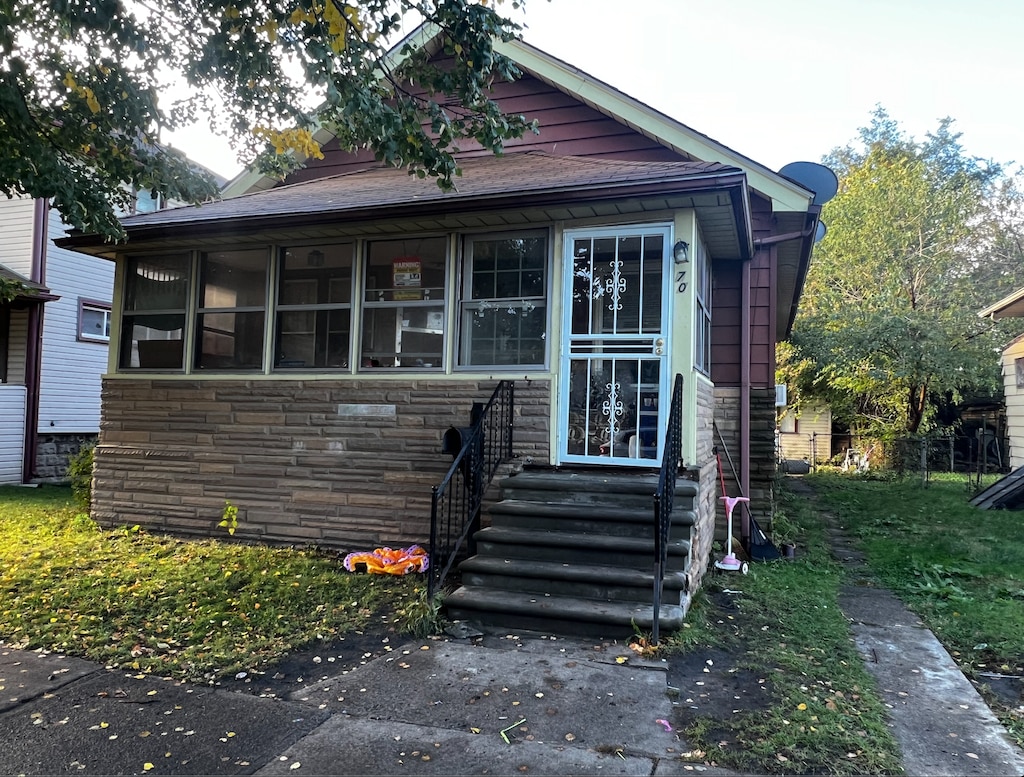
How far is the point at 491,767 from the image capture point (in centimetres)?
276

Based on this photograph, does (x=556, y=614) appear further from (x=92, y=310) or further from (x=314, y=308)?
(x=92, y=310)

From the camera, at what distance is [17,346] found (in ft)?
40.9

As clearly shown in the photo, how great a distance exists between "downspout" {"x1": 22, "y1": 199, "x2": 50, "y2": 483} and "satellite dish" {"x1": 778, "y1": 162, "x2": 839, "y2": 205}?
42.5 ft

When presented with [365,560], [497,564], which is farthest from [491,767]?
[365,560]

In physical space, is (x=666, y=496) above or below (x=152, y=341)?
below

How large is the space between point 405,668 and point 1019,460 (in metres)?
14.2

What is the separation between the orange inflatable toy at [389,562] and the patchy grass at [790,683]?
245cm

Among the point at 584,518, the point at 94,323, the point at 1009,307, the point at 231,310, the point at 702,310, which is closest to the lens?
the point at 584,518

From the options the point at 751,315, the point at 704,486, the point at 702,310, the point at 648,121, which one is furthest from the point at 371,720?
the point at 648,121

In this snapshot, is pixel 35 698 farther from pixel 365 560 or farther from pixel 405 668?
pixel 365 560

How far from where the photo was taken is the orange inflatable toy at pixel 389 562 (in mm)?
5863

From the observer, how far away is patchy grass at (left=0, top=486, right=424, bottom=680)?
163 inches

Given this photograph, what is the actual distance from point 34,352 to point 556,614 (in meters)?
12.4

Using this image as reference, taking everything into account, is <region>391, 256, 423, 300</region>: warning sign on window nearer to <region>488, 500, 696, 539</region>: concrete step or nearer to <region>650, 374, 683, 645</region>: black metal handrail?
<region>488, 500, 696, 539</region>: concrete step
